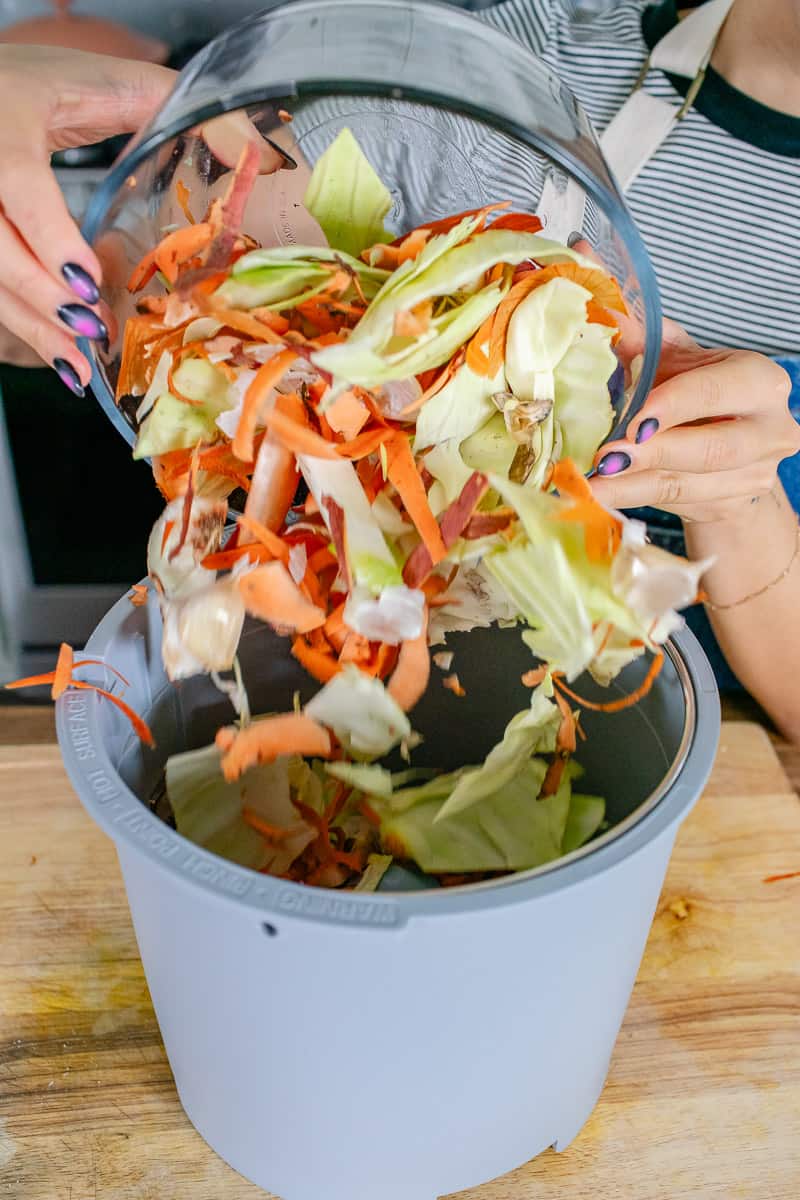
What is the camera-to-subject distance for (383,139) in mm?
477

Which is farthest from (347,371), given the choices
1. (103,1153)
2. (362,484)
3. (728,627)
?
(728,627)

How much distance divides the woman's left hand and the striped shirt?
0.35 m

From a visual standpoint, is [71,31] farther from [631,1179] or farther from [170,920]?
[631,1179]

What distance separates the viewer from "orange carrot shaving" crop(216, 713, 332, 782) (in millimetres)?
443

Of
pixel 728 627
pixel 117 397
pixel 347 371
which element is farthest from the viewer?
pixel 728 627

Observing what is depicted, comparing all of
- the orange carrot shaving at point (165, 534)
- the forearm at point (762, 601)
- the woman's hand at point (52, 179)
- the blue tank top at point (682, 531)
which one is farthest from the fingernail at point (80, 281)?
the blue tank top at point (682, 531)

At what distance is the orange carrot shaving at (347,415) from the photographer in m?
0.42

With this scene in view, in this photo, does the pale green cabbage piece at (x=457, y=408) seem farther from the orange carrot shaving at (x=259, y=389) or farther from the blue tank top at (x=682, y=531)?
the blue tank top at (x=682, y=531)

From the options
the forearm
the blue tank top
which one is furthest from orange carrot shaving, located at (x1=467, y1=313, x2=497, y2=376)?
the blue tank top

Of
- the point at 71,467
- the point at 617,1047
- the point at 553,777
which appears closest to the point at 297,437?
the point at 553,777

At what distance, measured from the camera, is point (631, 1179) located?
476 mm

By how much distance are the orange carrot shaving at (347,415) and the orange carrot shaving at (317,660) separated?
0.10 meters

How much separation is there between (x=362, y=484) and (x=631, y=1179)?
0.36m

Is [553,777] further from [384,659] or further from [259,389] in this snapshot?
[259,389]
